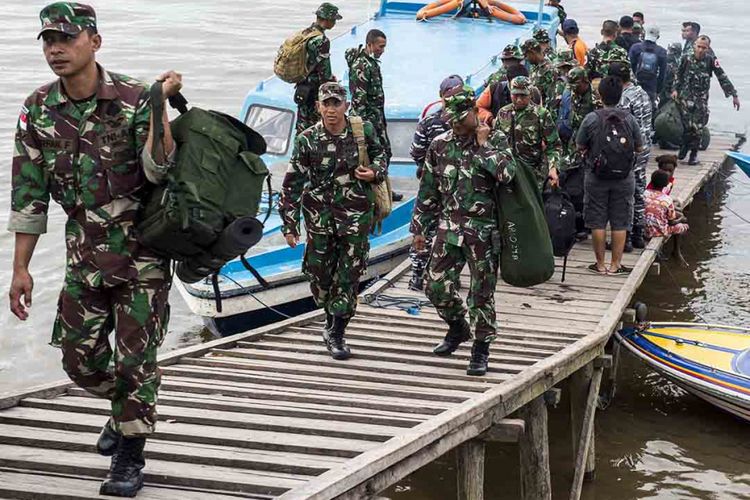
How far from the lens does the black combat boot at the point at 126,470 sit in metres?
5.16

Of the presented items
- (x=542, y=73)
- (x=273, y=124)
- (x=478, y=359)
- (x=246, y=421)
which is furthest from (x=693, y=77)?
(x=246, y=421)

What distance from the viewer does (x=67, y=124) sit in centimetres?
493

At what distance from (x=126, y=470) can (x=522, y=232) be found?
3087 millimetres

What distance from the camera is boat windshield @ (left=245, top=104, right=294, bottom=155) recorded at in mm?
12539

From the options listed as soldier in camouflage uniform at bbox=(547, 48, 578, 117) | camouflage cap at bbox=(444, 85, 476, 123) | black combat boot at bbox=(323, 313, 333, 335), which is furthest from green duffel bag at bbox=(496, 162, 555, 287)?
soldier in camouflage uniform at bbox=(547, 48, 578, 117)

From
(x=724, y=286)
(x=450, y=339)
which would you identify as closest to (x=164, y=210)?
→ (x=450, y=339)

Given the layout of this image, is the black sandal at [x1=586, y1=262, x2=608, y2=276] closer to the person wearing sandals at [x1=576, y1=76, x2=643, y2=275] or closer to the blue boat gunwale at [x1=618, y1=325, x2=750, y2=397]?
the person wearing sandals at [x1=576, y1=76, x2=643, y2=275]

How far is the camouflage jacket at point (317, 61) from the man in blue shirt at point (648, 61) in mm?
5312

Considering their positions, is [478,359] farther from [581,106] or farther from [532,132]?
[581,106]

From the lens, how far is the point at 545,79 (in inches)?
458

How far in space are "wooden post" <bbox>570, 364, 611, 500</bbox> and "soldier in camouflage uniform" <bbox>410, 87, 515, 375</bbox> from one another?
1.66 meters

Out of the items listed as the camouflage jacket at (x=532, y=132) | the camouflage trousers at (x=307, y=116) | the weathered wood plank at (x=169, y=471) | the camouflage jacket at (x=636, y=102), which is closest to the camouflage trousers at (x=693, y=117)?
the camouflage jacket at (x=636, y=102)

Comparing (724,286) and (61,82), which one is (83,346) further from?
(724,286)

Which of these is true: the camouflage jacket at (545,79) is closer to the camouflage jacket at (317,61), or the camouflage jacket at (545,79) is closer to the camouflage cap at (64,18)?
the camouflage jacket at (317,61)
